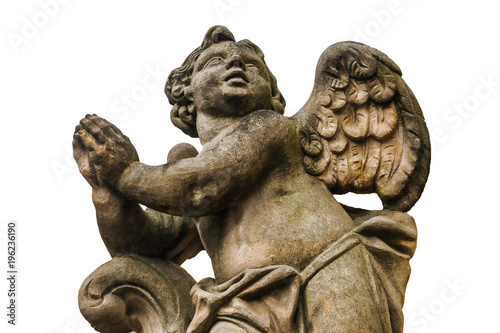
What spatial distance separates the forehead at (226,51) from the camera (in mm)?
4652

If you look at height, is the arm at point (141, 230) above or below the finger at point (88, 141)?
below

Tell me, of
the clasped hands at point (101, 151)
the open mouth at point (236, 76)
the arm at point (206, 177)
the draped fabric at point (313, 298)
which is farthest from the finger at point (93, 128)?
the draped fabric at point (313, 298)

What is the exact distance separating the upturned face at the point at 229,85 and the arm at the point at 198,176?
0.35m

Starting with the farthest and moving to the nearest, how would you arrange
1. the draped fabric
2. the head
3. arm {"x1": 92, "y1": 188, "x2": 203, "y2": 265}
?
1. the head
2. arm {"x1": 92, "y1": 188, "x2": 203, "y2": 265}
3. the draped fabric

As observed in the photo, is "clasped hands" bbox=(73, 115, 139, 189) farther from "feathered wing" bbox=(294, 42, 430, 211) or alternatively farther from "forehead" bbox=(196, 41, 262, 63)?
"feathered wing" bbox=(294, 42, 430, 211)

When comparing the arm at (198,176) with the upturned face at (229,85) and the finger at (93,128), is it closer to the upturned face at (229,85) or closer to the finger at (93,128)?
the finger at (93,128)

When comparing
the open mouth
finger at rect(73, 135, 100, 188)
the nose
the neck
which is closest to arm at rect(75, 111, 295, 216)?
finger at rect(73, 135, 100, 188)

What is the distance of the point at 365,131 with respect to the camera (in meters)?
4.38

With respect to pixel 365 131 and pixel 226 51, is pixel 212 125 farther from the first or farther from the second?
pixel 365 131

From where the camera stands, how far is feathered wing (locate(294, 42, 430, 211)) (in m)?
4.34

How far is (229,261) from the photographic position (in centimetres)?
407

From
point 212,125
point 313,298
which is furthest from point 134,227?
point 313,298

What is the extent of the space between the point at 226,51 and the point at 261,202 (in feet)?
3.57

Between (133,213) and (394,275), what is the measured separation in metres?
1.55
